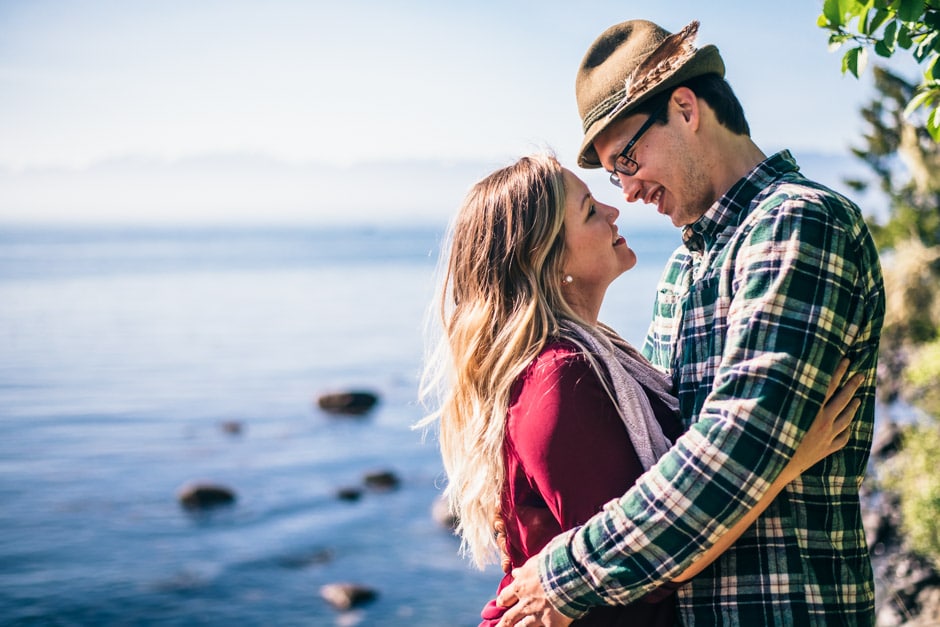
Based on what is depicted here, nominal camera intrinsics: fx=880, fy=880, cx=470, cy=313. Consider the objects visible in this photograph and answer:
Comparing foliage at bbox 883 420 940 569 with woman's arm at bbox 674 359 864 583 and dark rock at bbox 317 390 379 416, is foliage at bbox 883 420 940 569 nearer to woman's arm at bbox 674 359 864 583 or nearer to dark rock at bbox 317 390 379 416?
woman's arm at bbox 674 359 864 583

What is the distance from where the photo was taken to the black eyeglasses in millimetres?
2723

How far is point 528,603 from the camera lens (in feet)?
8.11

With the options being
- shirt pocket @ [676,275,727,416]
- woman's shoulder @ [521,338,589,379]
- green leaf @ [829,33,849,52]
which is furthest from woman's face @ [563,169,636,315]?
green leaf @ [829,33,849,52]

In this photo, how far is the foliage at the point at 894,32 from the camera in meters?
2.26

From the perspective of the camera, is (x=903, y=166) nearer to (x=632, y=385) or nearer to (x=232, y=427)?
(x=232, y=427)

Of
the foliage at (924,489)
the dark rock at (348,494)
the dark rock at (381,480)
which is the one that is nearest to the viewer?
the foliage at (924,489)

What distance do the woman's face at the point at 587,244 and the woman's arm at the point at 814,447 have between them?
0.94 metres

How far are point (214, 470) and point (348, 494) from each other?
12.9 feet

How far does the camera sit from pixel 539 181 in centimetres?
293

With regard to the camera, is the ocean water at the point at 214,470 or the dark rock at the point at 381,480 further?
the dark rock at the point at 381,480

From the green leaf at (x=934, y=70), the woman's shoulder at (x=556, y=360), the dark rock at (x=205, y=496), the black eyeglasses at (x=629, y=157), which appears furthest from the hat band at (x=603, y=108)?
the dark rock at (x=205, y=496)

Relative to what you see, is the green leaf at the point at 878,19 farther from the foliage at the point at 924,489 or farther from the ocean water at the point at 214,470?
the foliage at the point at 924,489

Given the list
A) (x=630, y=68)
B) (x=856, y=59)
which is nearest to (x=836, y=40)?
(x=856, y=59)

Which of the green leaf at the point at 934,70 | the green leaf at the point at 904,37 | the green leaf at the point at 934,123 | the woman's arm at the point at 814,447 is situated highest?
the green leaf at the point at 904,37
